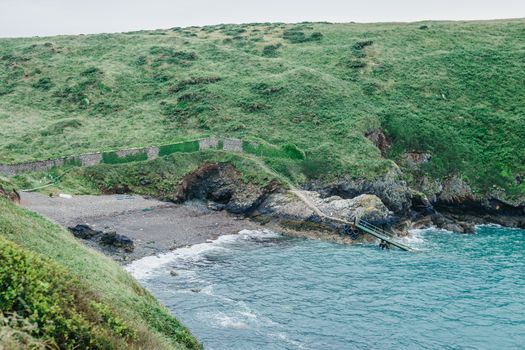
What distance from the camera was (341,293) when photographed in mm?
35656

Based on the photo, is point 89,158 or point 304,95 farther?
point 304,95

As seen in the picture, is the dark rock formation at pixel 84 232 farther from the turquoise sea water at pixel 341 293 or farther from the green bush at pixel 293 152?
the green bush at pixel 293 152

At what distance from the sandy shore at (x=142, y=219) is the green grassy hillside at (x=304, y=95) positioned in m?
10.9

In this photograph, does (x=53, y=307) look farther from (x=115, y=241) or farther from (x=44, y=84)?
(x=44, y=84)

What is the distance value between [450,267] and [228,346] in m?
23.2

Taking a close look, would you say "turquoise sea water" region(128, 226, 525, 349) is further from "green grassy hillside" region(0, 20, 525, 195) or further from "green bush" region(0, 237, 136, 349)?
"green grassy hillside" region(0, 20, 525, 195)

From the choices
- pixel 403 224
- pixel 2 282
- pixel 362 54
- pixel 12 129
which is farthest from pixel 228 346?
pixel 362 54

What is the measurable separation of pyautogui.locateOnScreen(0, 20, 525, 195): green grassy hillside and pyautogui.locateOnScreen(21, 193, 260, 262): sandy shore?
10906 millimetres

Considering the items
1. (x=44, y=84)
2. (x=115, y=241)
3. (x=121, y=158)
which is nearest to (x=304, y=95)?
(x=121, y=158)

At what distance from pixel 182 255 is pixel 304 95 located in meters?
40.9

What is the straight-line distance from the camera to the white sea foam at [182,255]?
38.4 meters

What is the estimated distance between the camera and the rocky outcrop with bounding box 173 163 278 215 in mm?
55562

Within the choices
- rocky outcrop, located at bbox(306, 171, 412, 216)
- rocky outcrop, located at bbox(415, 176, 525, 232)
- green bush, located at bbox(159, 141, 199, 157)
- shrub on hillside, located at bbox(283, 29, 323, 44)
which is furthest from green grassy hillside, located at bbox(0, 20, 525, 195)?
green bush, located at bbox(159, 141, 199, 157)

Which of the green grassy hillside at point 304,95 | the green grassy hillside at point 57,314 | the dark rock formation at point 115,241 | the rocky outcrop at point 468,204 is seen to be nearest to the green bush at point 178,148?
the green grassy hillside at point 304,95
